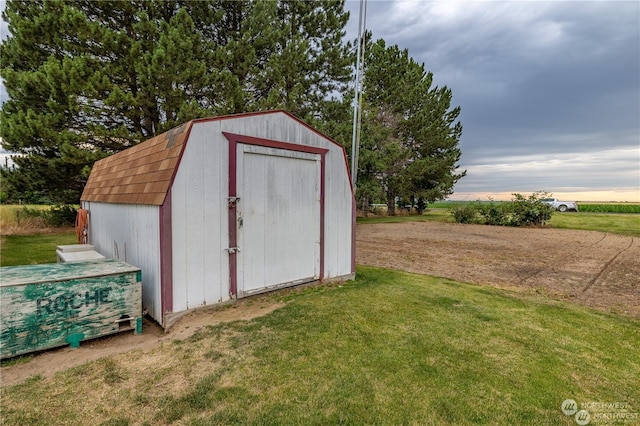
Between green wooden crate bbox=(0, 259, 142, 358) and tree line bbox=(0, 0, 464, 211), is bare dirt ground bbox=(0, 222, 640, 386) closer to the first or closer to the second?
green wooden crate bbox=(0, 259, 142, 358)

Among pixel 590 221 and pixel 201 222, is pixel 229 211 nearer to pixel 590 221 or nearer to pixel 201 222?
pixel 201 222

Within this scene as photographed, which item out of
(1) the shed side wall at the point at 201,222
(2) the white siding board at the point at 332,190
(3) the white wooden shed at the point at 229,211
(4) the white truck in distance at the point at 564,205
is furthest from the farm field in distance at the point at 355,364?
(4) the white truck in distance at the point at 564,205

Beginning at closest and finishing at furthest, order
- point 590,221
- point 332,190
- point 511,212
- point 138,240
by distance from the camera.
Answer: point 138,240 < point 332,190 < point 511,212 < point 590,221

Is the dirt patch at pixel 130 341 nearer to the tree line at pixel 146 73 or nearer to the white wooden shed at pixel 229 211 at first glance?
the white wooden shed at pixel 229 211

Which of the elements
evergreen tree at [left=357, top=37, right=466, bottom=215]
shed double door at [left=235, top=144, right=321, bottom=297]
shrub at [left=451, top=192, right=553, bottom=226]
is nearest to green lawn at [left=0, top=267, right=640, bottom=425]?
shed double door at [left=235, top=144, right=321, bottom=297]

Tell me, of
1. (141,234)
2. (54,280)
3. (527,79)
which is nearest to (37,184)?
(141,234)

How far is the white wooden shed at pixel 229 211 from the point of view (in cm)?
379

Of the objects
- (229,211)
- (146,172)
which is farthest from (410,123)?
(146,172)

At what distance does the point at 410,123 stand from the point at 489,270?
16105 mm

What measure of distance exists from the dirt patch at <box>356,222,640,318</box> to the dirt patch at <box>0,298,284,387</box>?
Result: 4.27 metres

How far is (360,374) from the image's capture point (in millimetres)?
2652

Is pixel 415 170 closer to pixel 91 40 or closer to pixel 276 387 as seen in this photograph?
pixel 91 40

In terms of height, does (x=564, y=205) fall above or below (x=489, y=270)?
above

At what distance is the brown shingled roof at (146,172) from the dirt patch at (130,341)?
1525mm
